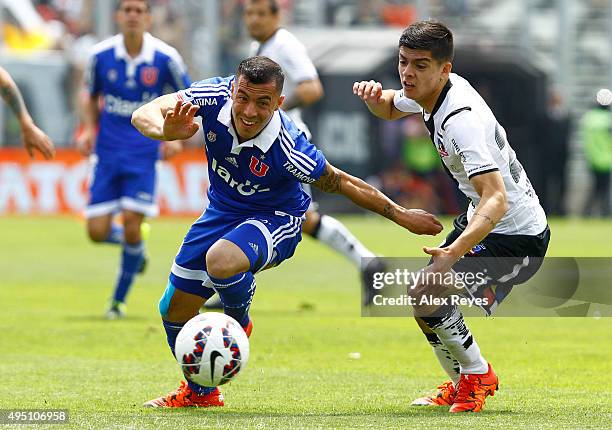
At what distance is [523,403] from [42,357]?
3514 mm

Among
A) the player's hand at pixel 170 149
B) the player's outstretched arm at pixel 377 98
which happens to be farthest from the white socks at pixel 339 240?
the player's outstretched arm at pixel 377 98

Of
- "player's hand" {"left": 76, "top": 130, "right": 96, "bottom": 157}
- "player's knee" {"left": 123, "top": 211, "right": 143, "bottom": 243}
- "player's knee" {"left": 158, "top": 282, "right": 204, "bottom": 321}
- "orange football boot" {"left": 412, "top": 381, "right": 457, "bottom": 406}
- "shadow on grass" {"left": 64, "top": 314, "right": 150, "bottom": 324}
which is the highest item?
"player's knee" {"left": 158, "top": 282, "right": 204, "bottom": 321}

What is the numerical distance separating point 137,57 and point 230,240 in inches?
203

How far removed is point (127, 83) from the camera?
11.7 metres

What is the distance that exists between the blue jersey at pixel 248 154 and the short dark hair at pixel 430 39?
0.78 meters

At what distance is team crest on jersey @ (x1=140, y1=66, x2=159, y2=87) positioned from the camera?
1169 centimetres

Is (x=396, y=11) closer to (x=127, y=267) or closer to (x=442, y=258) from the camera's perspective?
(x=127, y=267)

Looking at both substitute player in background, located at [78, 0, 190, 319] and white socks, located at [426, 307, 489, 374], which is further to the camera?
substitute player in background, located at [78, 0, 190, 319]

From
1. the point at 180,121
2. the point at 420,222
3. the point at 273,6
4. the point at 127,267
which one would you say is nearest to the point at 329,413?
the point at 420,222

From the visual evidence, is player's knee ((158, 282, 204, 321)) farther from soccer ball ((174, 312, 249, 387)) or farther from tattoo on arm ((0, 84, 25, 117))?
tattoo on arm ((0, 84, 25, 117))

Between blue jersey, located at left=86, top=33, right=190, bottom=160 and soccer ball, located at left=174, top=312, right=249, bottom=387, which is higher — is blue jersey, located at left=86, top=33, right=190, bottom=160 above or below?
below

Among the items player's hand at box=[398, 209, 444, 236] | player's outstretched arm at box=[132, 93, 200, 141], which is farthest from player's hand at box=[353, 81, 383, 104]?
player's outstretched arm at box=[132, 93, 200, 141]

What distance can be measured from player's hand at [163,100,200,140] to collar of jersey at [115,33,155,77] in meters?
5.21

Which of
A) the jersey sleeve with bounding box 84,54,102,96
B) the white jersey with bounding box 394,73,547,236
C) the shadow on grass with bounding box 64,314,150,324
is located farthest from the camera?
the jersey sleeve with bounding box 84,54,102,96
